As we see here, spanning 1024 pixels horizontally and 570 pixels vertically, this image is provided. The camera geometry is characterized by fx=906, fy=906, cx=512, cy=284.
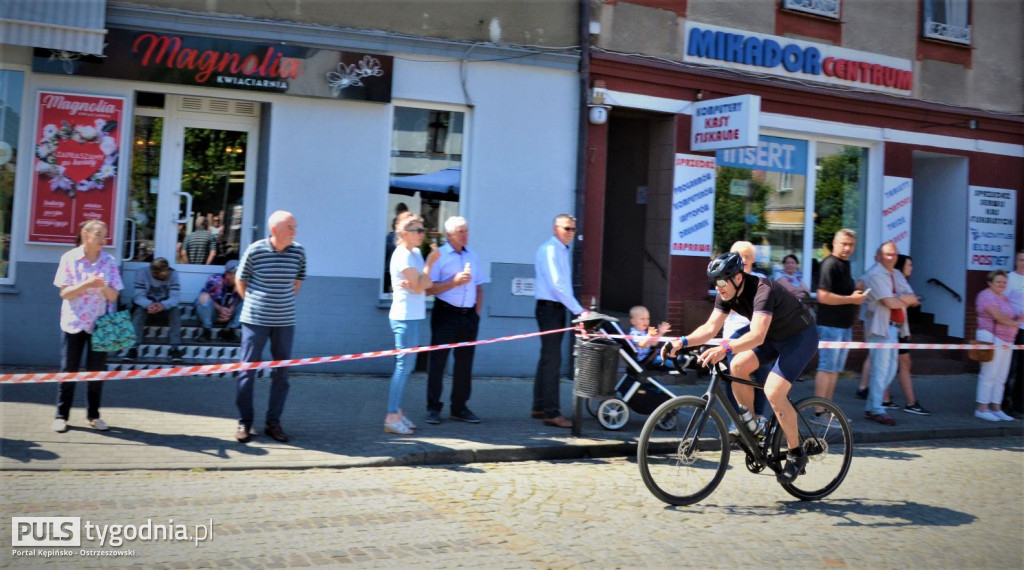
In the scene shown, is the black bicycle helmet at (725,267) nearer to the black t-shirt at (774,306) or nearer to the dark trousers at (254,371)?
the black t-shirt at (774,306)

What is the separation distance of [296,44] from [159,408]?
4673mm

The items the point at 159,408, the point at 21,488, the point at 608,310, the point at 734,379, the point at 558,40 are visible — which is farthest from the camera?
the point at 608,310

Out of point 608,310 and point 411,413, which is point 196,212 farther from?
point 608,310

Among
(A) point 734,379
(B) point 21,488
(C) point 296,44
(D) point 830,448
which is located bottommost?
(B) point 21,488

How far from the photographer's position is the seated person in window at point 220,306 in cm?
1074

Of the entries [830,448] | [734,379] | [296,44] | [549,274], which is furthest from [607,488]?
[296,44]

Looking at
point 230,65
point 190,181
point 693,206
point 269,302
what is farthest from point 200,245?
point 693,206

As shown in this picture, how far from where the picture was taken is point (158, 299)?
34.1ft

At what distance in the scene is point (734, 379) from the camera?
652 centimetres

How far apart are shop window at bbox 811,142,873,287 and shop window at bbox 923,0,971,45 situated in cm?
236

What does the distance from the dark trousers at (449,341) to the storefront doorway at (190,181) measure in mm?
3886

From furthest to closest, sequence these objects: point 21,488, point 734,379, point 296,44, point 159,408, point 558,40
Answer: point 558,40
point 296,44
point 159,408
point 734,379
point 21,488

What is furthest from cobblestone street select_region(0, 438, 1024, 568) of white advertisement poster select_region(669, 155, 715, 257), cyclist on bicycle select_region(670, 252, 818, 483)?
white advertisement poster select_region(669, 155, 715, 257)

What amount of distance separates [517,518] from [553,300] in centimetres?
309
